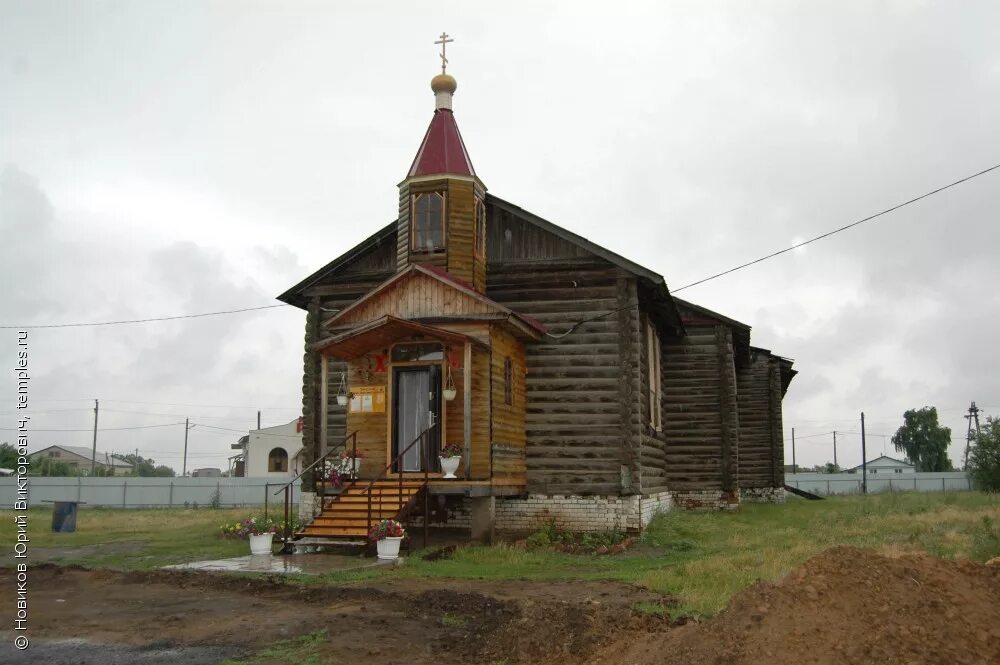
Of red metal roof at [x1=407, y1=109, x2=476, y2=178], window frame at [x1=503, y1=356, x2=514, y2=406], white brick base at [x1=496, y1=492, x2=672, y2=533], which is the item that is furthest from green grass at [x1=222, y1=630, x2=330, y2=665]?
red metal roof at [x1=407, y1=109, x2=476, y2=178]

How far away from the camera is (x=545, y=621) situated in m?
9.30

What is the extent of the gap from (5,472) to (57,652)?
2185 inches

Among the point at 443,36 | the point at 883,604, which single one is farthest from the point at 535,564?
the point at 443,36

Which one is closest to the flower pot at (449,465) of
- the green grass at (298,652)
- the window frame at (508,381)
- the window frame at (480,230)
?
the window frame at (508,381)

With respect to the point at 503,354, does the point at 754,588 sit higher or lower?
lower

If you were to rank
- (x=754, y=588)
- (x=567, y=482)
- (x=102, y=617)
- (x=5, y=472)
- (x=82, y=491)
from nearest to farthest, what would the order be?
(x=754, y=588) → (x=102, y=617) → (x=567, y=482) → (x=82, y=491) → (x=5, y=472)

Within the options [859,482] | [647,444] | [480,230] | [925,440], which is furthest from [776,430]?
[925,440]

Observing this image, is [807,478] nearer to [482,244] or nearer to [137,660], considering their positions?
[482,244]

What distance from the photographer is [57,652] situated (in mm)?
8570

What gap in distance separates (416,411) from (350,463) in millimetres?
1650

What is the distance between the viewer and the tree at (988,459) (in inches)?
1563

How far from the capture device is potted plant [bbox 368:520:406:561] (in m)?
14.4

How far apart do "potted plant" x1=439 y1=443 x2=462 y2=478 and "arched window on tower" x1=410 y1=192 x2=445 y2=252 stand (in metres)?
5.10

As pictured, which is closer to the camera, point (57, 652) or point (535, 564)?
point (57, 652)
